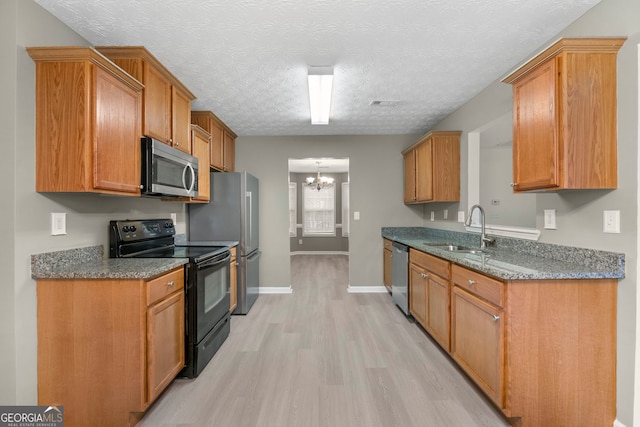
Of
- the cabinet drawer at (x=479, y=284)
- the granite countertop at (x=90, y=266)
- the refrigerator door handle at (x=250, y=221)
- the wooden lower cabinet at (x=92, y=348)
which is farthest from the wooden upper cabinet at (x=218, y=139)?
the cabinet drawer at (x=479, y=284)

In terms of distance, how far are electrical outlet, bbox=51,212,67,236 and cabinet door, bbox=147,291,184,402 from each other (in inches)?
29.1

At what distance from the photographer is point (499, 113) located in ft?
8.98

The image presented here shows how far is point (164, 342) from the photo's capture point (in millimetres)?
1917

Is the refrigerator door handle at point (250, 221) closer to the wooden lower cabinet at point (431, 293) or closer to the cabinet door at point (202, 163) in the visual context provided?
the cabinet door at point (202, 163)

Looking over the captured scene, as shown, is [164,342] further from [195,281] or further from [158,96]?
[158,96]

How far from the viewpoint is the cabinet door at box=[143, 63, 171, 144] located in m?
2.15

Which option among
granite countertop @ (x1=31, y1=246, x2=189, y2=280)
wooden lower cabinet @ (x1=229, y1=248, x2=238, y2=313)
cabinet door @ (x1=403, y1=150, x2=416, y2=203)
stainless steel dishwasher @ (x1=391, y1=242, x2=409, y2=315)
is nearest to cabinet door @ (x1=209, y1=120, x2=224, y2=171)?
wooden lower cabinet @ (x1=229, y1=248, x2=238, y2=313)

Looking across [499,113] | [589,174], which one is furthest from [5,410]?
[499,113]

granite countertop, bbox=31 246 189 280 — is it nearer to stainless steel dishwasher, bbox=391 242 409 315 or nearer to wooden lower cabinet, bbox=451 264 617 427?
wooden lower cabinet, bbox=451 264 617 427

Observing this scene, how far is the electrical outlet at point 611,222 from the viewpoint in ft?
5.29

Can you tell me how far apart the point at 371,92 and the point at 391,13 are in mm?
1181

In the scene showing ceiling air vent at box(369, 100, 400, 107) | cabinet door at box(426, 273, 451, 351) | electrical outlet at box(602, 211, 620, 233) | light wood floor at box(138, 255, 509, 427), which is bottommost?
light wood floor at box(138, 255, 509, 427)

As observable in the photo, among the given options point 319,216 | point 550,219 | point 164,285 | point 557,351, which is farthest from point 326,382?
point 319,216

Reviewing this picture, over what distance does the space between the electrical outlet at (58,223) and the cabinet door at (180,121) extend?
0.98 m
